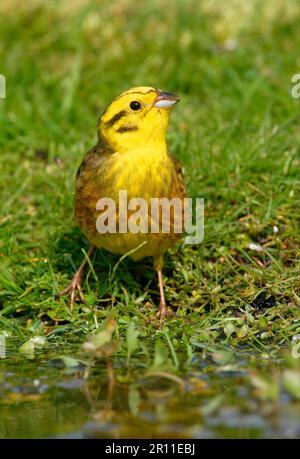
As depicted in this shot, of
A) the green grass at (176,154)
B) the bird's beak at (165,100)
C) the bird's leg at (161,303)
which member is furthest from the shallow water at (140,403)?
the bird's beak at (165,100)

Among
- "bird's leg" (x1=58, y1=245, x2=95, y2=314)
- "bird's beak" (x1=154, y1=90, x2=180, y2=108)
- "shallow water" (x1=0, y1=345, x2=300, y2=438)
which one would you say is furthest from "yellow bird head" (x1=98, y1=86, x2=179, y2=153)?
"shallow water" (x1=0, y1=345, x2=300, y2=438)

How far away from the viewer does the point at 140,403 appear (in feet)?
12.2

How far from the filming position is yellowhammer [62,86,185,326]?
185 inches

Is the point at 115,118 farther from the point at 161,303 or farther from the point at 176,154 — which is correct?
the point at 176,154

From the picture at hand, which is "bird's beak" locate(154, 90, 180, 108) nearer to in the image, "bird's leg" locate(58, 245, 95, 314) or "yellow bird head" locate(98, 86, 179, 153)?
"yellow bird head" locate(98, 86, 179, 153)

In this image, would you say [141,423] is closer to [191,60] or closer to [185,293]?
[185,293]

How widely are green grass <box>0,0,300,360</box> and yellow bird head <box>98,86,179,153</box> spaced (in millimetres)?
794

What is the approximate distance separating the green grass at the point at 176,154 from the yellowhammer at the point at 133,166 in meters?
0.40

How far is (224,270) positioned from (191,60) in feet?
8.99

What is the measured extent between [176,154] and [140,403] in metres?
2.70

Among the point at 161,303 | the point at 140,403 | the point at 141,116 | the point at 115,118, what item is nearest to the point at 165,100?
the point at 141,116

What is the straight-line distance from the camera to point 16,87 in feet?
24.0

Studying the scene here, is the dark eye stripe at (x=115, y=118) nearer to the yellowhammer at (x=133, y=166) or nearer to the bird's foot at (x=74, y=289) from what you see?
the yellowhammer at (x=133, y=166)

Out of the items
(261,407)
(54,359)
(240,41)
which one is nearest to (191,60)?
(240,41)
